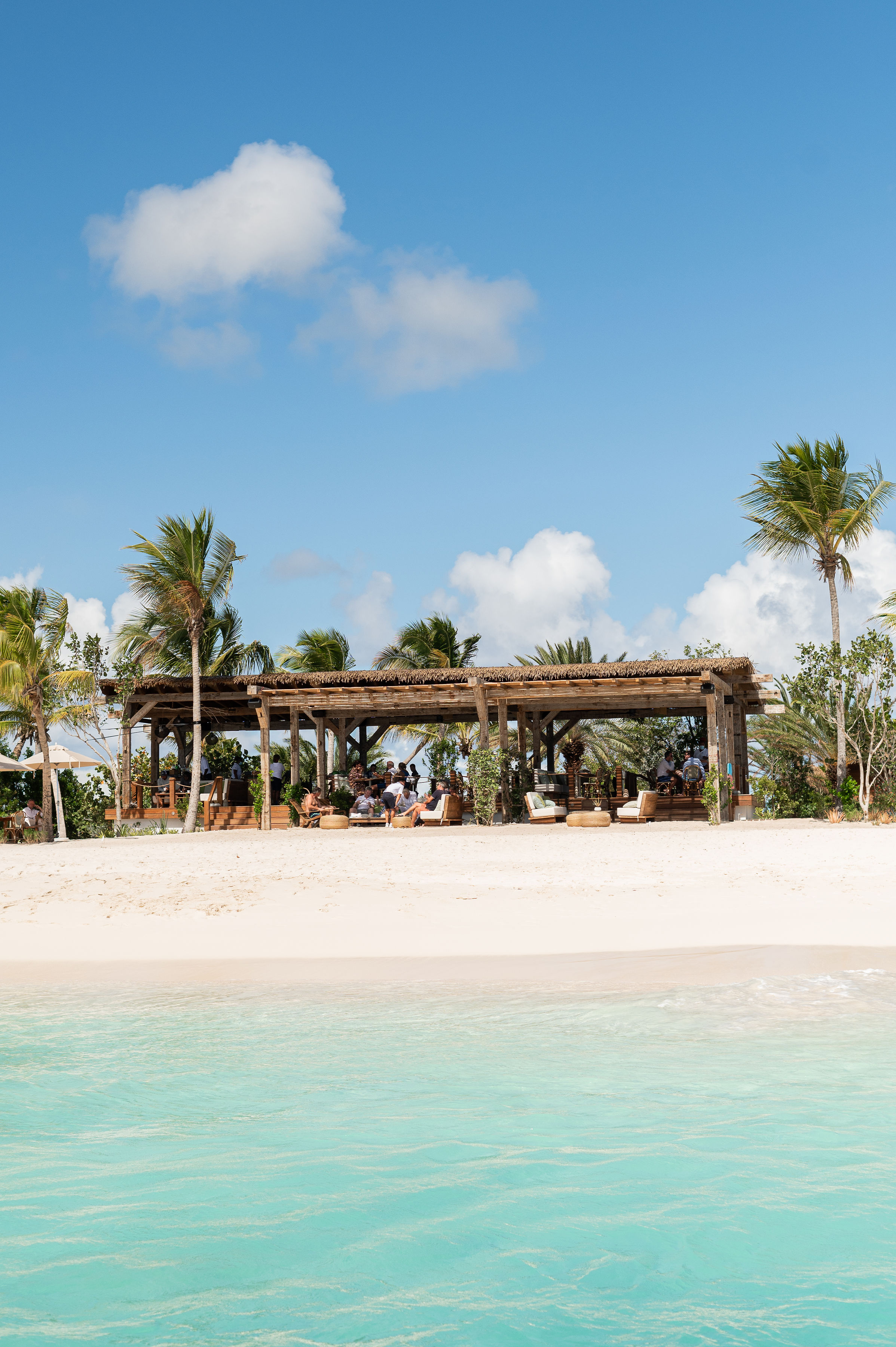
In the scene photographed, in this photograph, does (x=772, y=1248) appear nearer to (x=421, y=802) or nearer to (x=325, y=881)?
(x=325, y=881)

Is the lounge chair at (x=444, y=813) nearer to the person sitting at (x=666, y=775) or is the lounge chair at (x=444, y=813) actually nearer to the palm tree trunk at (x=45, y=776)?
the person sitting at (x=666, y=775)

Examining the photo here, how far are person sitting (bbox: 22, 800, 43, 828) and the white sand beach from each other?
20.7 feet

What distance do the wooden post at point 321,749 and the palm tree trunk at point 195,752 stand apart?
2.74 meters

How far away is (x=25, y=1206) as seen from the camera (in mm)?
4223

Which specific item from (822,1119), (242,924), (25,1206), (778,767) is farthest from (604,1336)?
(778,767)

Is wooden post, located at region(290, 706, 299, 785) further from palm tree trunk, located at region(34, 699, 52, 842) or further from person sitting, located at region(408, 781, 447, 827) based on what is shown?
palm tree trunk, located at region(34, 699, 52, 842)

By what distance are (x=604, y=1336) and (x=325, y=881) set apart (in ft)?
26.4

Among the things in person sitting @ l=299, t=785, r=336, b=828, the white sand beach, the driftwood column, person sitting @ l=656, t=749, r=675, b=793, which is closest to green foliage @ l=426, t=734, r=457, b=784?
the driftwood column

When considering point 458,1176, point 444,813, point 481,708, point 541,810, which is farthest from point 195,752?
point 458,1176

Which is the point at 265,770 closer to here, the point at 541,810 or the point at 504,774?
the point at 504,774

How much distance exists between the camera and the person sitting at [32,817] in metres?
20.1

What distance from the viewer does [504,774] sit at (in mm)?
19531

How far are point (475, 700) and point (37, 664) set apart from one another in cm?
774

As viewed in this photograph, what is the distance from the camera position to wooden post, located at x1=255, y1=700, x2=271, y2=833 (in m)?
20.0
